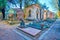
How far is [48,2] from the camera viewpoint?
2023 inches

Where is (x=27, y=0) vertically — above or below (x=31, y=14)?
above

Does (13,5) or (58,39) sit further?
(13,5)

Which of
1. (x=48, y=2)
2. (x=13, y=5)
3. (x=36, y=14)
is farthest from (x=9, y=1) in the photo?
(x=48, y=2)

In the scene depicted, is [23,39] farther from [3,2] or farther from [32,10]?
[32,10]

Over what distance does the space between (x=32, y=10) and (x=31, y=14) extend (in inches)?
46.4

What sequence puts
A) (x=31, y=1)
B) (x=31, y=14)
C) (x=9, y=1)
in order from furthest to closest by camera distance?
(x=31, y=1) → (x=31, y=14) → (x=9, y=1)

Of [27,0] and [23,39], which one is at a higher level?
[27,0]

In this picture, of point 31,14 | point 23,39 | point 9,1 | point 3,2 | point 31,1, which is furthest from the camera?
point 31,1

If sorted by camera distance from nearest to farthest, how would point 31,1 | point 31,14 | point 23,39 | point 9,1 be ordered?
point 23,39 < point 9,1 < point 31,14 < point 31,1

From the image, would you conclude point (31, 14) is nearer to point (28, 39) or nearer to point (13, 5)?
point (13, 5)

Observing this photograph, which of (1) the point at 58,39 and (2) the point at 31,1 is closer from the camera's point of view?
(1) the point at 58,39

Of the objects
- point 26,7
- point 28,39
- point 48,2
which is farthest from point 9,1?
point 28,39

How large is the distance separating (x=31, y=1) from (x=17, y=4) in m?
7.31

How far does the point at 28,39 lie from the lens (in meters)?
12.7
